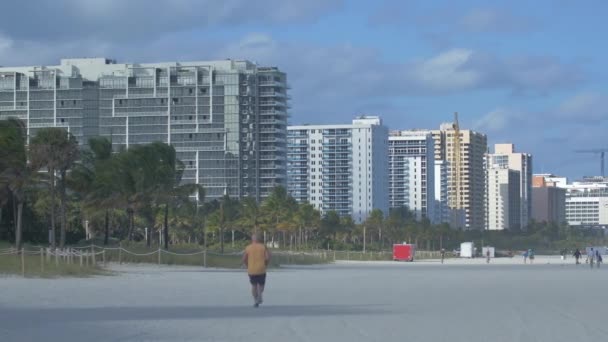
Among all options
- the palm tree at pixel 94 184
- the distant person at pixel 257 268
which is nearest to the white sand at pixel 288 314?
the distant person at pixel 257 268

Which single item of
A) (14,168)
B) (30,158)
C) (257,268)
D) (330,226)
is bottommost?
(257,268)

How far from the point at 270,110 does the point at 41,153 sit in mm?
119381

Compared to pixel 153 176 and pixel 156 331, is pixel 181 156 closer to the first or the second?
pixel 153 176

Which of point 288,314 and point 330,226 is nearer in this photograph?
point 288,314

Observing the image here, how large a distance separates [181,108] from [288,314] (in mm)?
149374

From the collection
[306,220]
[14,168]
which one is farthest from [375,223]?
[14,168]

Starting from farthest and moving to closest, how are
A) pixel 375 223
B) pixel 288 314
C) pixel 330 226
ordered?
pixel 375 223 → pixel 330 226 → pixel 288 314

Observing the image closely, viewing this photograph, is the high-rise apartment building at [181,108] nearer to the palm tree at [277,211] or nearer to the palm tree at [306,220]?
the palm tree at [306,220]

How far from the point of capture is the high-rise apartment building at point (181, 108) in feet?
545

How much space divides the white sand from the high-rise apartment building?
137 metres

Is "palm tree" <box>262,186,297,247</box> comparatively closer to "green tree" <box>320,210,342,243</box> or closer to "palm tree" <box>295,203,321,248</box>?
"palm tree" <box>295,203,321,248</box>

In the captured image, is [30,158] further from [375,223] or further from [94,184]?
[375,223]

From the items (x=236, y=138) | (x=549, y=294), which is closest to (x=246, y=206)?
(x=236, y=138)

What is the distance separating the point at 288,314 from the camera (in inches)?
752
